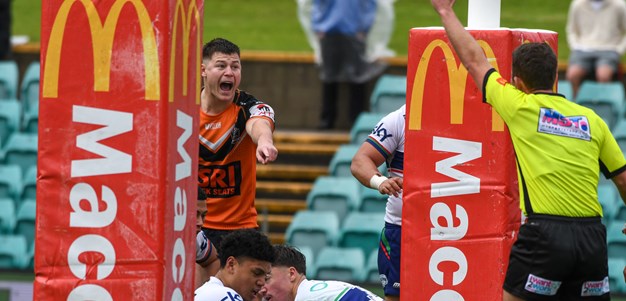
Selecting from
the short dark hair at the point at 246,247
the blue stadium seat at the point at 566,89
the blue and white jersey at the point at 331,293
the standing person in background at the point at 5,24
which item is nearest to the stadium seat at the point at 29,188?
the standing person in background at the point at 5,24

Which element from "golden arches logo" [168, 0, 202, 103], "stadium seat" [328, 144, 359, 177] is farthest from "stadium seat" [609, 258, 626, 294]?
"golden arches logo" [168, 0, 202, 103]

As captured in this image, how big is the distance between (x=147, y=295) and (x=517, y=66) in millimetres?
1799

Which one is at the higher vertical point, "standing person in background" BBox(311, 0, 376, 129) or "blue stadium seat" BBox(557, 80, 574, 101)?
"standing person in background" BBox(311, 0, 376, 129)

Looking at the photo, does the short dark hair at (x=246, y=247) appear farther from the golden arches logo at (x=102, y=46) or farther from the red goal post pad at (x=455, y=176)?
the golden arches logo at (x=102, y=46)

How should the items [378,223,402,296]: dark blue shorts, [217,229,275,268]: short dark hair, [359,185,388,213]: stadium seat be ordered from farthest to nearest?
[359,185,388,213]: stadium seat → [378,223,402,296]: dark blue shorts → [217,229,275,268]: short dark hair

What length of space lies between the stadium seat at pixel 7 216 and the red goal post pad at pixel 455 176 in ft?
20.9

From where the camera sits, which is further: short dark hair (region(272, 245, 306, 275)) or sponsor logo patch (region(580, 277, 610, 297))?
short dark hair (region(272, 245, 306, 275))

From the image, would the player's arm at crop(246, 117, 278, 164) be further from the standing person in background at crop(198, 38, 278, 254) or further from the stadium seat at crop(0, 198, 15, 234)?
the stadium seat at crop(0, 198, 15, 234)

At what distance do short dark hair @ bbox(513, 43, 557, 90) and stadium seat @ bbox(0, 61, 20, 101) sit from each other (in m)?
9.22

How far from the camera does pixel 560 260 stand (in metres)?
5.44

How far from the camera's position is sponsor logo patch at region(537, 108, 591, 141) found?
5.49 m

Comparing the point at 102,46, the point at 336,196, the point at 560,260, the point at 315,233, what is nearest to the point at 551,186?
the point at 560,260

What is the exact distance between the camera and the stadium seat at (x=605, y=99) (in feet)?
40.9

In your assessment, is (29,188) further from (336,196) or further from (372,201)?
(372,201)
